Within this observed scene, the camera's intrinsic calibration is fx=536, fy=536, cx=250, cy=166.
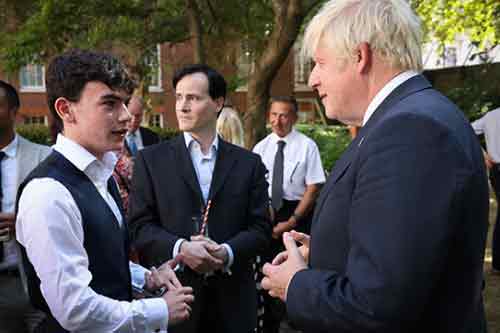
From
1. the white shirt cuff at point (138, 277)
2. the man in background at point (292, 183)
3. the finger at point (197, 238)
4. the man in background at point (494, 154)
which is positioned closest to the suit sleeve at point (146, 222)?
the finger at point (197, 238)

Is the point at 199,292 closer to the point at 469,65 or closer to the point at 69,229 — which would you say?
the point at 69,229

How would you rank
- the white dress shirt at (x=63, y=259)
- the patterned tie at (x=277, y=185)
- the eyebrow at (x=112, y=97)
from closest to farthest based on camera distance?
the white dress shirt at (x=63, y=259) < the eyebrow at (x=112, y=97) < the patterned tie at (x=277, y=185)

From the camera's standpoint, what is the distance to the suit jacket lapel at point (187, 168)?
2924 mm

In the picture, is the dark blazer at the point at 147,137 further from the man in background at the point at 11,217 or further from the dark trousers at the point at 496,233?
the dark trousers at the point at 496,233

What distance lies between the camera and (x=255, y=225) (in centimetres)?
305

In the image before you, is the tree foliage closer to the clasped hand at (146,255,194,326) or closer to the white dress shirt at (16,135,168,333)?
the clasped hand at (146,255,194,326)

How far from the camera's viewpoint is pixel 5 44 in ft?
31.2

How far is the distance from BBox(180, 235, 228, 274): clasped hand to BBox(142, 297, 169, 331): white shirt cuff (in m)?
0.76

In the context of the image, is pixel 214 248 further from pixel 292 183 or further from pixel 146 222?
pixel 292 183

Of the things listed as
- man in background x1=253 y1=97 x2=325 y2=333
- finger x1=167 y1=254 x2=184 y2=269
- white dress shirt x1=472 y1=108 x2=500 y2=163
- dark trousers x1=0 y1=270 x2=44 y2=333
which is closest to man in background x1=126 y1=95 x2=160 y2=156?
man in background x1=253 y1=97 x2=325 y2=333

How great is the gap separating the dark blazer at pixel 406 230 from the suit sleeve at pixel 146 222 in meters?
1.44

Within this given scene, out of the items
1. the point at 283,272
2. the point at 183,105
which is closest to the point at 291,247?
the point at 283,272

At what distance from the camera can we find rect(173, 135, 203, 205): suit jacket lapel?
2.92 metres

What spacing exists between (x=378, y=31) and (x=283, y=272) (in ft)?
2.52
